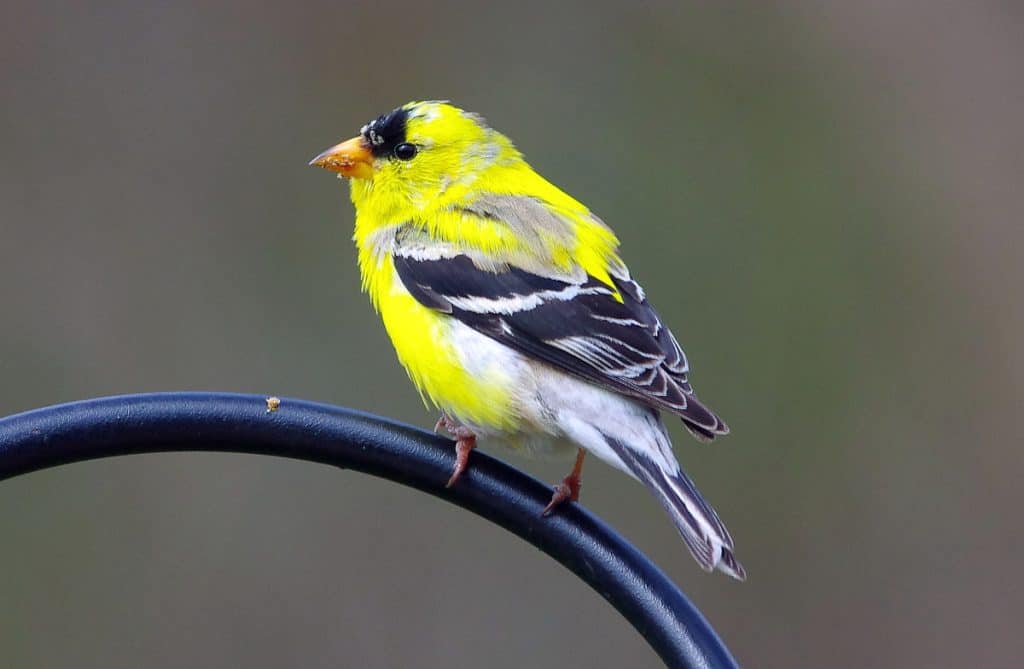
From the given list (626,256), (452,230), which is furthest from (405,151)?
(626,256)

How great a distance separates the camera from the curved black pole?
2064mm

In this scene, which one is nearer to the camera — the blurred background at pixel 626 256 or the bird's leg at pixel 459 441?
the bird's leg at pixel 459 441

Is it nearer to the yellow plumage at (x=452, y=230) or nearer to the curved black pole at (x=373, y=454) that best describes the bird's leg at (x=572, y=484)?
the curved black pole at (x=373, y=454)

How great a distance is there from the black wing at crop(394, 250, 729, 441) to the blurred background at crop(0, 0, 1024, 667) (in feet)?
7.09

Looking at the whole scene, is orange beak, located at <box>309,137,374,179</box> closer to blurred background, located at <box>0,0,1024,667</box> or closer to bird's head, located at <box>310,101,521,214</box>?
bird's head, located at <box>310,101,521,214</box>

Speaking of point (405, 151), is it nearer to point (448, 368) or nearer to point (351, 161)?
point (351, 161)

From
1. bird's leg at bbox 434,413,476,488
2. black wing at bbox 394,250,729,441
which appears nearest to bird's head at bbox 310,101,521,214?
black wing at bbox 394,250,729,441

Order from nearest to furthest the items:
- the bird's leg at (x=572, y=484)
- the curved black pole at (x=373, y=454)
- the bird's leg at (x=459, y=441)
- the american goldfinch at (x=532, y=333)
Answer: the curved black pole at (x=373, y=454) → the bird's leg at (x=459, y=441) → the bird's leg at (x=572, y=484) → the american goldfinch at (x=532, y=333)

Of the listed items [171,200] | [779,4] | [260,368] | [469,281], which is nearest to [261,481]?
[260,368]

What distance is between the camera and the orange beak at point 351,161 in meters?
3.47

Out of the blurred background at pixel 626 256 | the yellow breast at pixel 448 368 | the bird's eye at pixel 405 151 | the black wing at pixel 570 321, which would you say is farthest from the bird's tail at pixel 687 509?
the blurred background at pixel 626 256

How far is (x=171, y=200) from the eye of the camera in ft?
18.1

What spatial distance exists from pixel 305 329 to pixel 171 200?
32.6 inches

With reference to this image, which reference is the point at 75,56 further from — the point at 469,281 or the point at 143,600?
the point at 469,281
